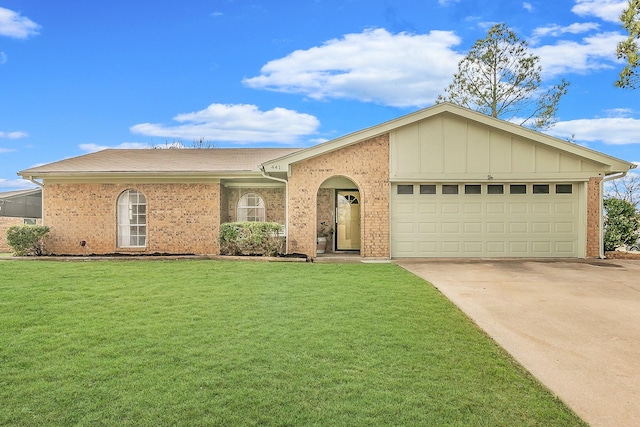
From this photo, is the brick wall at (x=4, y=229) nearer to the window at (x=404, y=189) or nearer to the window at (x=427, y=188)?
the window at (x=404, y=189)

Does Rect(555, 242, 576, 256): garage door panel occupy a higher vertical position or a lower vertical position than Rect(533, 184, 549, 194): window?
lower

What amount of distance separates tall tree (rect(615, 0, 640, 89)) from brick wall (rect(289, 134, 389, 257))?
21.9ft

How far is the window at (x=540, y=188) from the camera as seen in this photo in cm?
1341

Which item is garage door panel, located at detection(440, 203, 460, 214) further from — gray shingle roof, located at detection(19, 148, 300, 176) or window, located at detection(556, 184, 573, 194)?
gray shingle roof, located at detection(19, 148, 300, 176)

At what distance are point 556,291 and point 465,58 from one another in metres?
18.1

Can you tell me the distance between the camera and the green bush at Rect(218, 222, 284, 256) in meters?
13.1

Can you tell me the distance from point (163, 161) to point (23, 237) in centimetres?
511

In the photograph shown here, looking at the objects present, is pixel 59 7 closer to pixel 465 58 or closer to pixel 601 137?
pixel 465 58

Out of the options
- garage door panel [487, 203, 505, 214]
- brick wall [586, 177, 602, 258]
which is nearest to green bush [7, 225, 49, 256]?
garage door panel [487, 203, 505, 214]

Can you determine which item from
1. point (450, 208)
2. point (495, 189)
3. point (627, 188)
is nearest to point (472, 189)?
Result: point (495, 189)

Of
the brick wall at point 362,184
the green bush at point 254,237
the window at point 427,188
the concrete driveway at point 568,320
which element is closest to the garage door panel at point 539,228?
the concrete driveway at point 568,320

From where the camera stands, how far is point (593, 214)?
43.6 ft

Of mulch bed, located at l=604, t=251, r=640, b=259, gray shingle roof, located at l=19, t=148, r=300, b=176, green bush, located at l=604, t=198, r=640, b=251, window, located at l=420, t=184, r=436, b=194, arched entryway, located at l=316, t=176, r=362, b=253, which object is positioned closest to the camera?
window, located at l=420, t=184, r=436, b=194

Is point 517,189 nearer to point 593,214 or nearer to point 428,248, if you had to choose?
point 593,214
